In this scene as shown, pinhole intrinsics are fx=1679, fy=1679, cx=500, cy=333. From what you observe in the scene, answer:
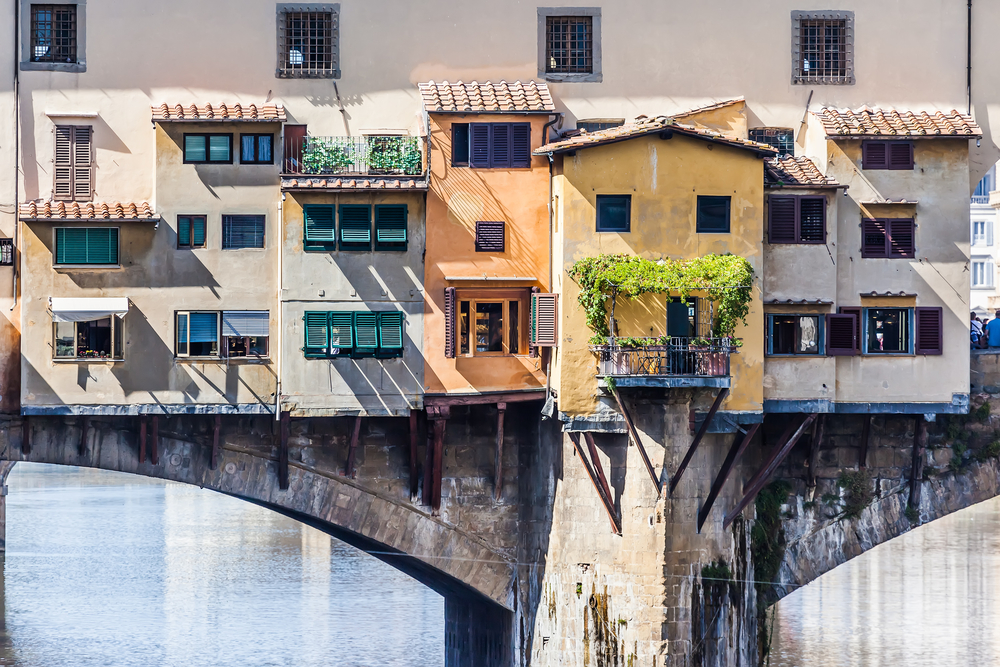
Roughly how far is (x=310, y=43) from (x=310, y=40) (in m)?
0.07

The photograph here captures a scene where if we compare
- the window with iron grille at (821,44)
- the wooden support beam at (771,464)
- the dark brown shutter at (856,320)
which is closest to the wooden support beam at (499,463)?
the wooden support beam at (771,464)

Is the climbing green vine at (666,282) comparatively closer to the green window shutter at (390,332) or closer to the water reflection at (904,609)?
the green window shutter at (390,332)

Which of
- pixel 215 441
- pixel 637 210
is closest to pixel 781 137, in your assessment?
pixel 637 210

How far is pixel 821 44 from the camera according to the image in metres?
40.8

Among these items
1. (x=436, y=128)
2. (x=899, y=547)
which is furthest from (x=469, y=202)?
(x=899, y=547)

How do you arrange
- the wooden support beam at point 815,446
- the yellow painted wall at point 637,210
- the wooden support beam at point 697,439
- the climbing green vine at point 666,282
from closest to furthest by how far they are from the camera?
the climbing green vine at point 666,282
the wooden support beam at point 697,439
the yellow painted wall at point 637,210
the wooden support beam at point 815,446

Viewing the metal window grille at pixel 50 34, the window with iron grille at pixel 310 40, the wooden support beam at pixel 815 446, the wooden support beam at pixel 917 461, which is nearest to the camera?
the metal window grille at pixel 50 34

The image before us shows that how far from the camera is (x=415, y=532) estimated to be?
39906mm

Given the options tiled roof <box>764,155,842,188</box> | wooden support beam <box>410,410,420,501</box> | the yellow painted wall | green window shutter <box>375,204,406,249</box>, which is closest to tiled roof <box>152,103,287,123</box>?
green window shutter <box>375,204,406,249</box>

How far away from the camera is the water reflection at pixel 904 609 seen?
5462cm

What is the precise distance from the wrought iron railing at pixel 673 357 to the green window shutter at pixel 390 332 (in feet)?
17.2

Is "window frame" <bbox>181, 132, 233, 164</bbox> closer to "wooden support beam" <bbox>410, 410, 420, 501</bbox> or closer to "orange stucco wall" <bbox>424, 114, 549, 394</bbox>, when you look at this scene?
"orange stucco wall" <bbox>424, 114, 549, 394</bbox>

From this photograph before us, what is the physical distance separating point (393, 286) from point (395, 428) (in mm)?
3722

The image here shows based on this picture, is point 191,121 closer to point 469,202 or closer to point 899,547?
point 469,202
